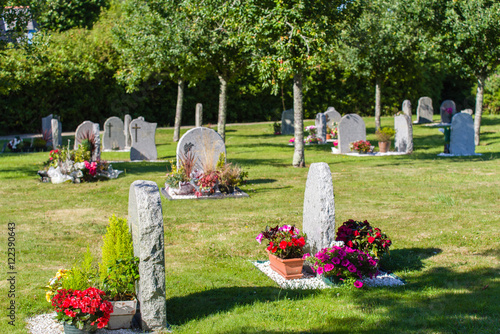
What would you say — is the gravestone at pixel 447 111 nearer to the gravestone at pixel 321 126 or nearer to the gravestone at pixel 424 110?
the gravestone at pixel 424 110

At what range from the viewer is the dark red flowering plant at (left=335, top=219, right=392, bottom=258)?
20.1ft

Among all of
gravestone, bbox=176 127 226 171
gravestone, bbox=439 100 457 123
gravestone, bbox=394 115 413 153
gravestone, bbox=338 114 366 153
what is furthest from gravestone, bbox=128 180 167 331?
gravestone, bbox=439 100 457 123

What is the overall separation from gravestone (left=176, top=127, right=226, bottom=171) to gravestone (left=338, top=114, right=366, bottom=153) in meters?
7.75

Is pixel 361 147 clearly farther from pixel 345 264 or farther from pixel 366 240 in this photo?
pixel 345 264

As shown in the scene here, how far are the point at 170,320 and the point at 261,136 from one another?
21.9 metres

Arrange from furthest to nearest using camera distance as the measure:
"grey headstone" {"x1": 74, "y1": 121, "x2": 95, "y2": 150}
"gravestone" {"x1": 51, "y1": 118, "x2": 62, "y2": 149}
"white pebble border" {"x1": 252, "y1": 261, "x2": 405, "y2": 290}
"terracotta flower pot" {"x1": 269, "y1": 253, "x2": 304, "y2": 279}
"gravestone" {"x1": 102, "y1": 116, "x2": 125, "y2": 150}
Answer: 1. "gravestone" {"x1": 102, "y1": 116, "x2": 125, "y2": 150}
2. "gravestone" {"x1": 51, "y1": 118, "x2": 62, "y2": 149}
3. "grey headstone" {"x1": 74, "y1": 121, "x2": 95, "y2": 150}
4. "terracotta flower pot" {"x1": 269, "y1": 253, "x2": 304, "y2": 279}
5. "white pebble border" {"x1": 252, "y1": 261, "x2": 405, "y2": 290}

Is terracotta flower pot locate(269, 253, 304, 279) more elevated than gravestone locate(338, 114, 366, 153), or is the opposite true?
gravestone locate(338, 114, 366, 153)

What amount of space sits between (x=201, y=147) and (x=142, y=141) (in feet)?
19.1

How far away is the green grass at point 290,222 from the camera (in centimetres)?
494

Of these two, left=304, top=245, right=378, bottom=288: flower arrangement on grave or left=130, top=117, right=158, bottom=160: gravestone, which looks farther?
left=130, top=117, right=158, bottom=160: gravestone

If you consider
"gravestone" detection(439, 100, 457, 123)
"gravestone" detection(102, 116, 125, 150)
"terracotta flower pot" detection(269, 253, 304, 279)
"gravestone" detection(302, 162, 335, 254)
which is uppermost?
"gravestone" detection(439, 100, 457, 123)

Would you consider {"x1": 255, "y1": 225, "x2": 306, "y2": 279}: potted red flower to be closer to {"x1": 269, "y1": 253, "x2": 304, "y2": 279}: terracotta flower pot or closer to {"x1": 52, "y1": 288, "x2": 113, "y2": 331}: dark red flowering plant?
{"x1": 269, "y1": 253, "x2": 304, "y2": 279}: terracotta flower pot

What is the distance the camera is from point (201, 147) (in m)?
12.5

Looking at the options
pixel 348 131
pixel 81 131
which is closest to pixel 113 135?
pixel 81 131
